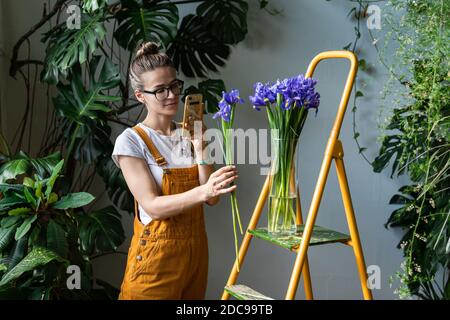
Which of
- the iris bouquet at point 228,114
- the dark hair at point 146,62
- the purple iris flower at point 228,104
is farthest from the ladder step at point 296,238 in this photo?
the dark hair at point 146,62

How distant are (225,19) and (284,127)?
1254mm

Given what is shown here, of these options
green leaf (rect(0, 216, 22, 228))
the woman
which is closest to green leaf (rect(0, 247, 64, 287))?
green leaf (rect(0, 216, 22, 228))

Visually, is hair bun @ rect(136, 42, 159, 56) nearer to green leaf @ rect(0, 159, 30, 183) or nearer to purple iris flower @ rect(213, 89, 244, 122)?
purple iris flower @ rect(213, 89, 244, 122)

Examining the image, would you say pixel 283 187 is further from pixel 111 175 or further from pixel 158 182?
pixel 111 175

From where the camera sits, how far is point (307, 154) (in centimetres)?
311

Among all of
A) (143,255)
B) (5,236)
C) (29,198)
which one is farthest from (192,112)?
(5,236)

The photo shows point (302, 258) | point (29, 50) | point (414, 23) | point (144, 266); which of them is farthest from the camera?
point (29, 50)

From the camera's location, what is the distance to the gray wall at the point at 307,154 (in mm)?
3031

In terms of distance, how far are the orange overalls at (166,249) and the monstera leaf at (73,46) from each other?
2.11 feet

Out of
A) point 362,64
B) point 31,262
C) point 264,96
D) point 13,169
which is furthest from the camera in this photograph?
point 362,64

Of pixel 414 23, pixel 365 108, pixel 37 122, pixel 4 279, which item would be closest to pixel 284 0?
pixel 365 108
